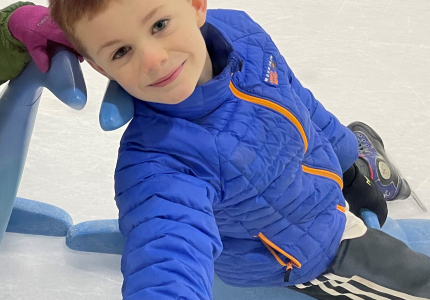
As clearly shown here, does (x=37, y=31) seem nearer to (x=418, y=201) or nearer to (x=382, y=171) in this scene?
(x=382, y=171)

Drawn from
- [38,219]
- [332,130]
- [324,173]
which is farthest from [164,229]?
[38,219]

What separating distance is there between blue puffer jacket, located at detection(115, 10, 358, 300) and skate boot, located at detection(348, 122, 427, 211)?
306 mm

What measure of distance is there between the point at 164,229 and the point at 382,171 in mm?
730

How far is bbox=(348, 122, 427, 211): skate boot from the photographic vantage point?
1.14m

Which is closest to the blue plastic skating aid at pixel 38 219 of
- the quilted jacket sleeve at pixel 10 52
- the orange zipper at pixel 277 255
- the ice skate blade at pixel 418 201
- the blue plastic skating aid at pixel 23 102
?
the blue plastic skating aid at pixel 23 102

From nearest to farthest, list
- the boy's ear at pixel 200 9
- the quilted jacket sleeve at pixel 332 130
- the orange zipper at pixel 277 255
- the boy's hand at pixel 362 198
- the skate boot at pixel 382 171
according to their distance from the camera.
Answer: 1. the boy's ear at pixel 200 9
2. the orange zipper at pixel 277 255
3. the quilted jacket sleeve at pixel 332 130
4. the boy's hand at pixel 362 198
5. the skate boot at pixel 382 171

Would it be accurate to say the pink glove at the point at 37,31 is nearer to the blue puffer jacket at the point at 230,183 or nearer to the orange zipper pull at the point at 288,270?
the blue puffer jacket at the point at 230,183

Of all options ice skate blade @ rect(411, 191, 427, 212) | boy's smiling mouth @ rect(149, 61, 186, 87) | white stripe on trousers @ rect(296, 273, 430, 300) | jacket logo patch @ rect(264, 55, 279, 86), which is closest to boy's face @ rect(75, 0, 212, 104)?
boy's smiling mouth @ rect(149, 61, 186, 87)

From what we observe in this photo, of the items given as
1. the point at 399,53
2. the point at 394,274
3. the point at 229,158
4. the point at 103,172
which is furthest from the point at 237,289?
the point at 399,53

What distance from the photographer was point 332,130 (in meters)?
0.93

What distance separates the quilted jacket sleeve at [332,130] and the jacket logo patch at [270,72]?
12cm

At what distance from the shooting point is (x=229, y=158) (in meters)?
0.63

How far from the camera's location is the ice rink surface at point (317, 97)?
105 cm

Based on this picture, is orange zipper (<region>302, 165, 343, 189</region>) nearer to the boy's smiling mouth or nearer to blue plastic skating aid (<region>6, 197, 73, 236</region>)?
the boy's smiling mouth
